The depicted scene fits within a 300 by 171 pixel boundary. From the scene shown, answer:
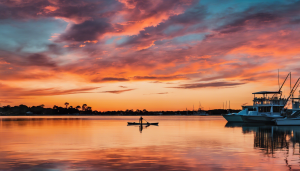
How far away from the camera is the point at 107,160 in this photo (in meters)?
28.6

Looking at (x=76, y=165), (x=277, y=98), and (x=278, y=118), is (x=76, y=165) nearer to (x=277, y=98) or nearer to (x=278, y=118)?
(x=278, y=118)

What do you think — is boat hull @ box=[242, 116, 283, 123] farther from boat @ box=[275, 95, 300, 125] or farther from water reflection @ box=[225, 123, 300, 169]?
water reflection @ box=[225, 123, 300, 169]

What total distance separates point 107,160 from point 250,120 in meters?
85.8

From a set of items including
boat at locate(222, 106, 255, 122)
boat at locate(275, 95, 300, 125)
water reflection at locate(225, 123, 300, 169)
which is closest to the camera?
water reflection at locate(225, 123, 300, 169)

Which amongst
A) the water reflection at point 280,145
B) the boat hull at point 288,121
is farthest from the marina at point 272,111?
the water reflection at point 280,145

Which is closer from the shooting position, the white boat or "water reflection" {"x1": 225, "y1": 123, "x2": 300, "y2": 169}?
"water reflection" {"x1": 225, "y1": 123, "x2": 300, "y2": 169}

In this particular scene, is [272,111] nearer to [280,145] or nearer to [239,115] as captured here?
[239,115]

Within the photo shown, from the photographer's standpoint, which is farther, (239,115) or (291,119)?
(239,115)

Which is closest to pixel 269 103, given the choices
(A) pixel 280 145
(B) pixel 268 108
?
(B) pixel 268 108

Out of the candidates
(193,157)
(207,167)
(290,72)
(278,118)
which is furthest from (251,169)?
(290,72)

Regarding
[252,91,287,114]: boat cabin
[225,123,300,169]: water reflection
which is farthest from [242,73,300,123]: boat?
[225,123,300,169]: water reflection

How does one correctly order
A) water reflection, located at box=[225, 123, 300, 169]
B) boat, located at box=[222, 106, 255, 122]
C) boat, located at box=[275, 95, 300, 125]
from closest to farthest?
water reflection, located at box=[225, 123, 300, 169] < boat, located at box=[275, 95, 300, 125] < boat, located at box=[222, 106, 255, 122]

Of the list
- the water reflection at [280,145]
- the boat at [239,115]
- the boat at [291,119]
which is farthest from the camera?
the boat at [239,115]

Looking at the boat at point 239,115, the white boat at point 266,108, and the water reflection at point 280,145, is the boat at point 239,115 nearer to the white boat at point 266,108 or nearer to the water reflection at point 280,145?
the white boat at point 266,108
